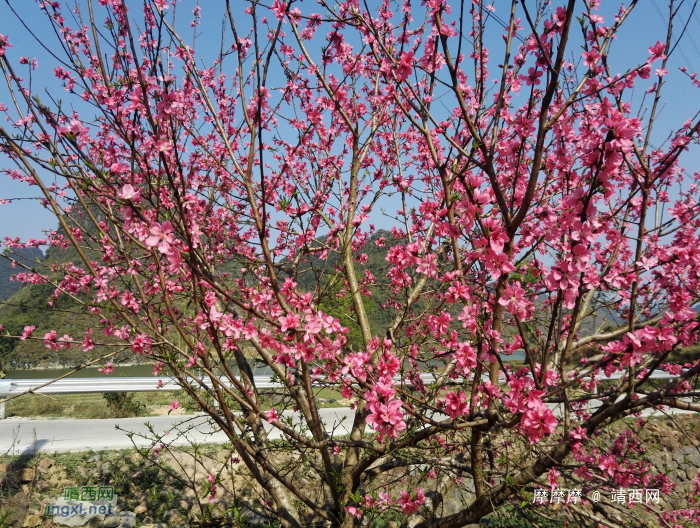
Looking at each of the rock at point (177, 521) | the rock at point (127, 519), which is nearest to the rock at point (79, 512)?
the rock at point (127, 519)

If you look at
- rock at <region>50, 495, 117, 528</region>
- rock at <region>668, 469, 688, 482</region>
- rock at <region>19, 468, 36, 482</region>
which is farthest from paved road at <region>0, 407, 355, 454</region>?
rock at <region>668, 469, 688, 482</region>

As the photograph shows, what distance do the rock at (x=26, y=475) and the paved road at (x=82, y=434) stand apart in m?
0.31

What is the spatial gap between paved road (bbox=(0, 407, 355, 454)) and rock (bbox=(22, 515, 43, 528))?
132cm

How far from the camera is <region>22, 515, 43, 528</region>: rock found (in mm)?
4262

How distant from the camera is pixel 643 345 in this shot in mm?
1856

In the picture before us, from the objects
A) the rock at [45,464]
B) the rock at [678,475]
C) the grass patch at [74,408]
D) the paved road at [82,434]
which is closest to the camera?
the rock at [45,464]

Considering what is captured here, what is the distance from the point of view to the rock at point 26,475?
5039 millimetres

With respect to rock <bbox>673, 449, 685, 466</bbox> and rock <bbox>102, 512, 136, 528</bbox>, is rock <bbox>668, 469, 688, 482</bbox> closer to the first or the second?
rock <bbox>673, 449, 685, 466</bbox>

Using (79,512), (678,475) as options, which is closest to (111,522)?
(79,512)

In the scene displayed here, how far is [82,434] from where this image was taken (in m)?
6.96

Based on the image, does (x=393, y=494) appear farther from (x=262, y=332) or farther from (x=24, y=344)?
(x=24, y=344)

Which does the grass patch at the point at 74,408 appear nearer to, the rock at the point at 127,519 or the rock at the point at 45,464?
the rock at the point at 45,464

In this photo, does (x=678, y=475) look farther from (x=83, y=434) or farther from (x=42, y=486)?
(x=83, y=434)

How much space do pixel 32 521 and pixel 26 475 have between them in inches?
40.8
